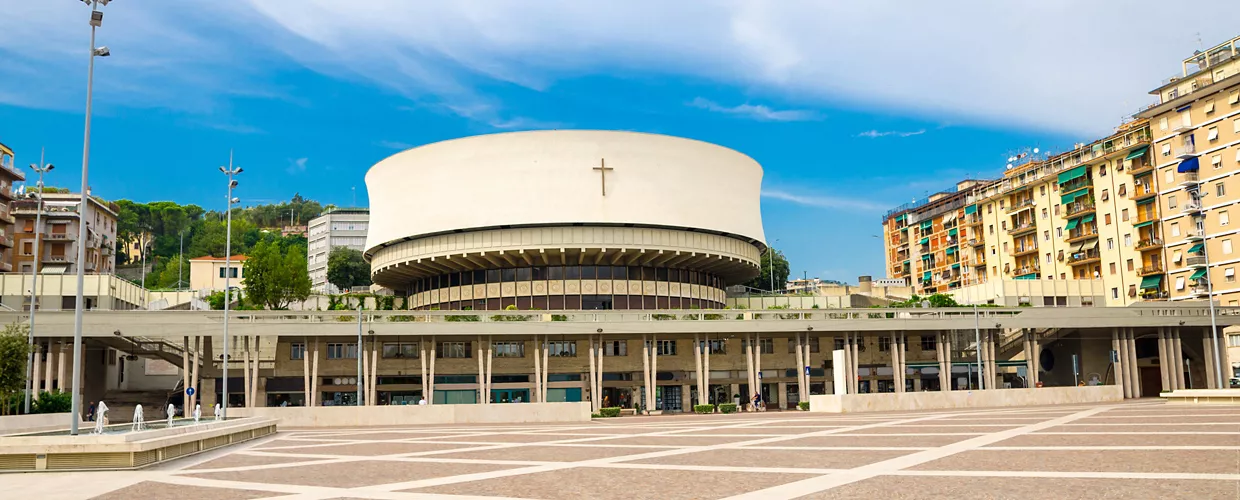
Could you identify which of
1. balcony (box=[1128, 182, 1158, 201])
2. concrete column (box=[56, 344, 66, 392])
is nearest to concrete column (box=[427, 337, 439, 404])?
concrete column (box=[56, 344, 66, 392])

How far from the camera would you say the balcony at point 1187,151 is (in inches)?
2702

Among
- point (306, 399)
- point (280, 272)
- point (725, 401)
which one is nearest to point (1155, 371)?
point (725, 401)

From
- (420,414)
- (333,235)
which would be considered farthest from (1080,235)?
(333,235)

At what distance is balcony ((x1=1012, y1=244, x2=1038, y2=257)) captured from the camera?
86188mm

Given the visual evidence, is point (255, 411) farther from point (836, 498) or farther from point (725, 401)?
point (836, 498)

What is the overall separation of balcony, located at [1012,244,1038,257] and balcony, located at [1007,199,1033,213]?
3.38m

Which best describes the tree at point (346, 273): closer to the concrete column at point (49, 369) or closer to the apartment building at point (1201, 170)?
the concrete column at point (49, 369)

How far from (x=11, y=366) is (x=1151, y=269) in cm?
7147

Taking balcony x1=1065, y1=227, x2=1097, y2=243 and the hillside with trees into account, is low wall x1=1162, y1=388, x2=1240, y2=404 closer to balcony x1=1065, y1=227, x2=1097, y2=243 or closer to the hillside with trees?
balcony x1=1065, y1=227, x2=1097, y2=243

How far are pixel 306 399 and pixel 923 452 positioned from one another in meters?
35.8

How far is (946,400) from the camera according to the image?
42.1 meters

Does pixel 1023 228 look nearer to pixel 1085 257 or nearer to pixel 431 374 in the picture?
pixel 1085 257

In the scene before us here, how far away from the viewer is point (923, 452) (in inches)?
714

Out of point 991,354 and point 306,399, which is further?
point 991,354
